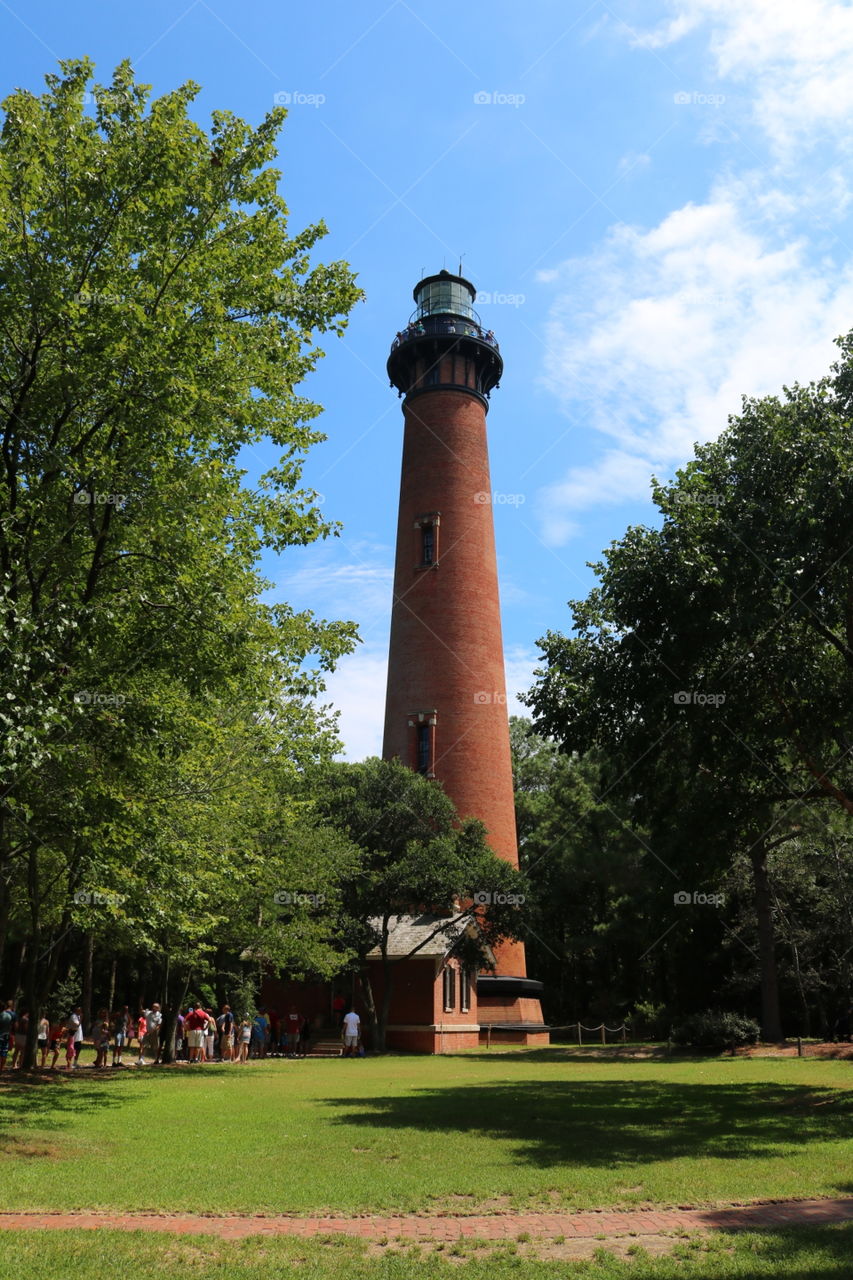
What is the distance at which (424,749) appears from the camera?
3694 cm

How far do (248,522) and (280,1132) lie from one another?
802 centimetres

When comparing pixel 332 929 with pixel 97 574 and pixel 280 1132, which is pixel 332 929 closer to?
pixel 280 1132

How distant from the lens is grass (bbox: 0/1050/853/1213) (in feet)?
27.2

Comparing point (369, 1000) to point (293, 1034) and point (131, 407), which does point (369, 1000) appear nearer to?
point (293, 1034)

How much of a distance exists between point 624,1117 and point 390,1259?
7.95 m

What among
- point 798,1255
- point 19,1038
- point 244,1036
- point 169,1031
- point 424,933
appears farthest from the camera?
point 424,933

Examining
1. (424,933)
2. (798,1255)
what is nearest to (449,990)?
(424,933)

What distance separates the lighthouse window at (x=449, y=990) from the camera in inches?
1336

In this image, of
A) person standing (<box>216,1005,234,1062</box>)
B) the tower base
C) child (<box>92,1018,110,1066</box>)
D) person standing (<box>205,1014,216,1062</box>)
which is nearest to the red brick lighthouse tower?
the tower base

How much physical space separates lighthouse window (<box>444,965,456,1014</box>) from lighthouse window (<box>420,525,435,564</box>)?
1524 centimetres

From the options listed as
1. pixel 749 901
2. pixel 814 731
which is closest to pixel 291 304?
pixel 814 731

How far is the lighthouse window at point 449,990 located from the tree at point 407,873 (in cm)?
147

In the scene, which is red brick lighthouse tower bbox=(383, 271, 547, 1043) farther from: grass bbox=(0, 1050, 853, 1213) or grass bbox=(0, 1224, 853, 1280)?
grass bbox=(0, 1224, 853, 1280)

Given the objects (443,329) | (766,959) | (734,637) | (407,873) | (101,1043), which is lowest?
(101,1043)
